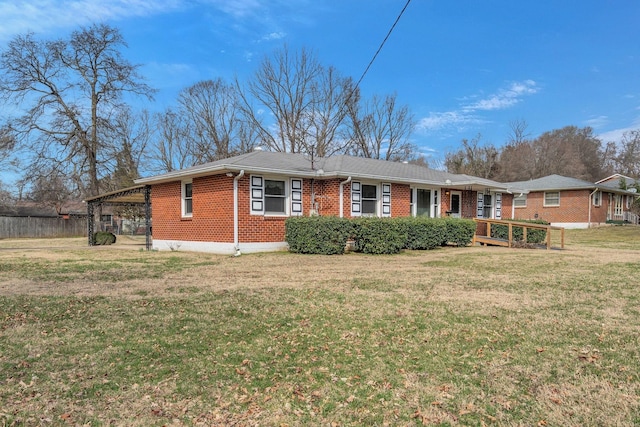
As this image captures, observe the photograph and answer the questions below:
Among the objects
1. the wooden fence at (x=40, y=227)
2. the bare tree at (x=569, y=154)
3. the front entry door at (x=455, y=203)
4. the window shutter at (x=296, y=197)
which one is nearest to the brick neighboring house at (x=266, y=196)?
the window shutter at (x=296, y=197)

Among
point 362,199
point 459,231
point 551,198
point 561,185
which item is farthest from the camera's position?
point 551,198

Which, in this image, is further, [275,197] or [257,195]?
[275,197]

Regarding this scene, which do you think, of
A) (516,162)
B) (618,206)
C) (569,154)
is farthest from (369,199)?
(569,154)

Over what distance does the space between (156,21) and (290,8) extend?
14.0ft

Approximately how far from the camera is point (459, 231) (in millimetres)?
15117

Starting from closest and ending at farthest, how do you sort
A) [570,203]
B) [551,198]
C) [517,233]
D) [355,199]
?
[355,199] < [517,233] < [570,203] < [551,198]

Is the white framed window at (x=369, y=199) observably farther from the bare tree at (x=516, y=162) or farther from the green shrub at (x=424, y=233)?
the bare tree at (x=516, y=162)

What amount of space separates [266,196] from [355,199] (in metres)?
3.38

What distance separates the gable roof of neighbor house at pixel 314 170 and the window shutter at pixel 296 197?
1.08ft

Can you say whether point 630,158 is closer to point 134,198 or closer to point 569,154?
point 569,154

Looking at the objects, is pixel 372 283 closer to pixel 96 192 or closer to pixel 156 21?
pixel 156 21

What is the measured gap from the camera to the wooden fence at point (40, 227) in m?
27.4

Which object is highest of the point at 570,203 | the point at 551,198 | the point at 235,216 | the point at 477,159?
the point at 477,159

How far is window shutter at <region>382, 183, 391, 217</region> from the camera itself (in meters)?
15.5
